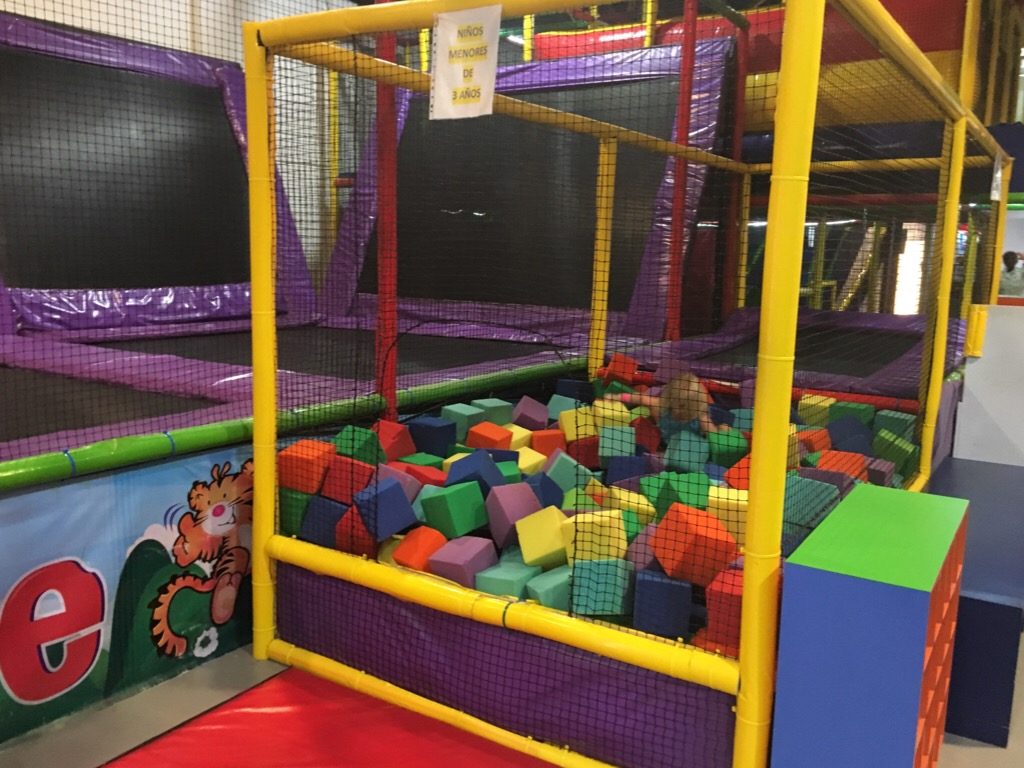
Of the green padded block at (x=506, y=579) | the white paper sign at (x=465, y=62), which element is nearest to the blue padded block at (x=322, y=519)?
the green padded block at (x=506, y=579)

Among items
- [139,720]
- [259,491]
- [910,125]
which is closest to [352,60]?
[259,491]

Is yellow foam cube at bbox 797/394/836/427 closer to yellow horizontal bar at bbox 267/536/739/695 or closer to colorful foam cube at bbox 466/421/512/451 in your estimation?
colorful foam cube at bbox 466/421/512/451

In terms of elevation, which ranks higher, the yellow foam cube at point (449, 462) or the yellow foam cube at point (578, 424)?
the yellow foam cube at point (578, 424)

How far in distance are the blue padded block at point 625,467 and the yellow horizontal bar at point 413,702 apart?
98 centimetres

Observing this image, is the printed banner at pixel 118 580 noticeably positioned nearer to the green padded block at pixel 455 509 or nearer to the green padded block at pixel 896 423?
the green padded block at pixel 455 509

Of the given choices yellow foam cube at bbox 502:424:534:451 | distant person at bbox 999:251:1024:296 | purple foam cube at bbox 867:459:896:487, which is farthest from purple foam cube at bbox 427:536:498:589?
distant person at bbox 999:251:1024:296

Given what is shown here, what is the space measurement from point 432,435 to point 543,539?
882 mm

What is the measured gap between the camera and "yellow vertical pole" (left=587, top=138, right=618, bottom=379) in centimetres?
358

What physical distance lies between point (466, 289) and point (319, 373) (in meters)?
1.96

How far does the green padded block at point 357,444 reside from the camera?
7.89 feet

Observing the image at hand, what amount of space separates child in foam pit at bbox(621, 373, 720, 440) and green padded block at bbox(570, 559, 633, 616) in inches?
52.2

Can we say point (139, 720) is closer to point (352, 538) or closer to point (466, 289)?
point (352, 538)

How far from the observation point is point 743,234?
5012 millimetres

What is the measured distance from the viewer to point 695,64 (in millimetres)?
4754
